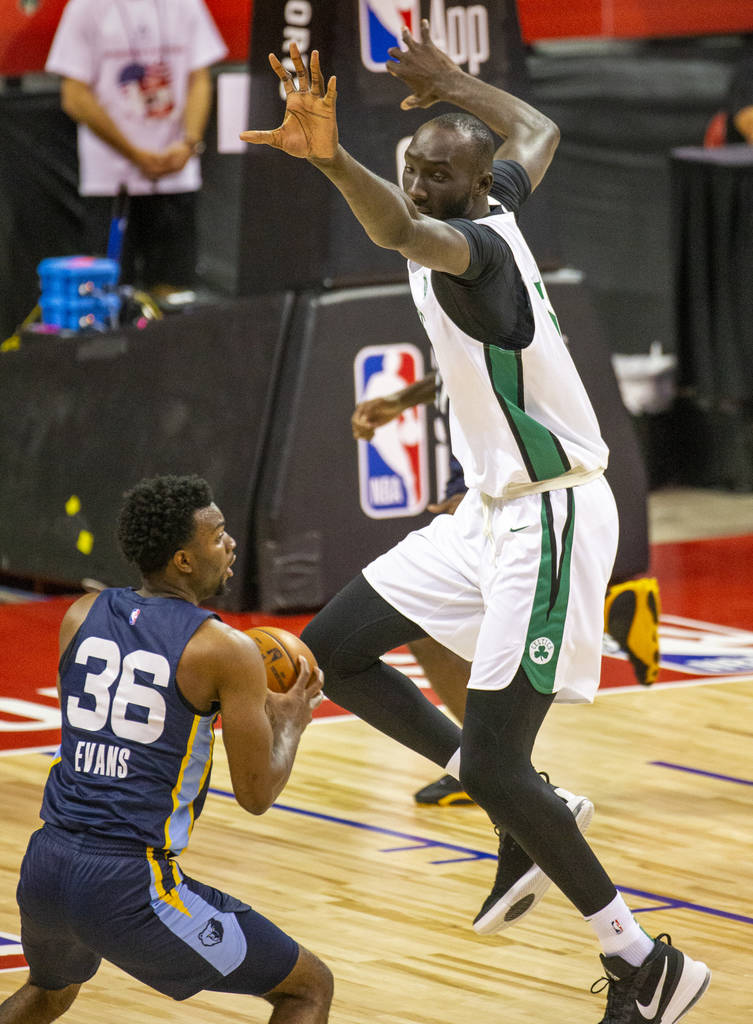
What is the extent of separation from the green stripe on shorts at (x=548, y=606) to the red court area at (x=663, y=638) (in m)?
2.87

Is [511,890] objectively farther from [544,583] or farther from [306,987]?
[306,987]

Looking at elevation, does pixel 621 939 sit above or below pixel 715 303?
above

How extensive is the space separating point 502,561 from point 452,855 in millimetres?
1387

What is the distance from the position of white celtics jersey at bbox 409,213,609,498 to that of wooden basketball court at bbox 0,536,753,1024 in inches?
46.8

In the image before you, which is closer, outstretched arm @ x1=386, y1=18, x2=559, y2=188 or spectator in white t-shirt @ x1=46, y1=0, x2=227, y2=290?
outstretched arm @ x1=386, y1=18, x2=559, y2=188

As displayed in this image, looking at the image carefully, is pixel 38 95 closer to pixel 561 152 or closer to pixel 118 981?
pixel 561 152

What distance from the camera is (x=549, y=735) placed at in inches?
290

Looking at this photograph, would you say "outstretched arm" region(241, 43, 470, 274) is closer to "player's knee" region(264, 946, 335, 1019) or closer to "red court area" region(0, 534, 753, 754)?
"player's knee" region(264, 946, 335, 1019)

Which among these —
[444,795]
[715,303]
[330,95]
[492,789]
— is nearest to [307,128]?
[330,95]

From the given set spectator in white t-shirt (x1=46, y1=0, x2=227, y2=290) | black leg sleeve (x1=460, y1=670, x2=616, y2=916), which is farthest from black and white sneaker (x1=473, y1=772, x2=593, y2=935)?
spectator in white t-shirt (x1=46, y1=0, x2=227, y2=290)

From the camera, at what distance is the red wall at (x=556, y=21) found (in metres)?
11.3

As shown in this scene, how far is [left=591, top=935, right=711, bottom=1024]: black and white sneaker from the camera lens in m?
4.56

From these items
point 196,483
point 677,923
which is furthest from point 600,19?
point 196,483

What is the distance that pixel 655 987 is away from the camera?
4.56m
